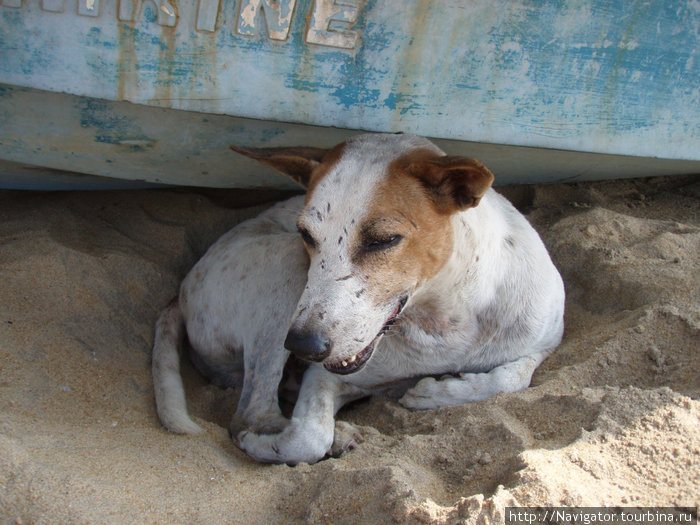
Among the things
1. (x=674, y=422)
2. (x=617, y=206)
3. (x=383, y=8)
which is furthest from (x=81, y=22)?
(x=617, y=206)

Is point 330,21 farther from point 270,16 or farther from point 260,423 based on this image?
point 260,423

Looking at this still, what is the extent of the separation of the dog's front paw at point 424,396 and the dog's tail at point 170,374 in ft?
2.78

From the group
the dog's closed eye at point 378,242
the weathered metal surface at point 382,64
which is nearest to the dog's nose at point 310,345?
the dog's closed eye at point 378,242

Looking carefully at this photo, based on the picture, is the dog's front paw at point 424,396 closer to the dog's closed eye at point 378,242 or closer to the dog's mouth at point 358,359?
the dog's mouth at point 358,359

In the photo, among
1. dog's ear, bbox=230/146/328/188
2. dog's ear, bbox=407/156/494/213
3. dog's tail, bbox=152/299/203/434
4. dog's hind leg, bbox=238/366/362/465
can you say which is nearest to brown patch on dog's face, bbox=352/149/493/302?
dog's ear, bbox=407/156/494/213

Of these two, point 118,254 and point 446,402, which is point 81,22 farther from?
point 446,402

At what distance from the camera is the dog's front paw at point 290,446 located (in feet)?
8.11

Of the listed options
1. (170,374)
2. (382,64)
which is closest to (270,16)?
(382,64)

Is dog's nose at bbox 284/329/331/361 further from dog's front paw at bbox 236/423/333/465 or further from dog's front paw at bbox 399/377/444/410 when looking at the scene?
dog's front paw at bbox 399/377/444/410

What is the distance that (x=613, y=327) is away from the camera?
2.93 m

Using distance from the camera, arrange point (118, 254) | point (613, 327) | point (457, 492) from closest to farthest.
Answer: point (457, 492) < point (613, 327) < point (118, 254)

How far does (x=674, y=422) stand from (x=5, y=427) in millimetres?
2195

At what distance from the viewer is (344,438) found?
2543 mm

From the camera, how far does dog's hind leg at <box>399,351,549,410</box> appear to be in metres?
2.65
